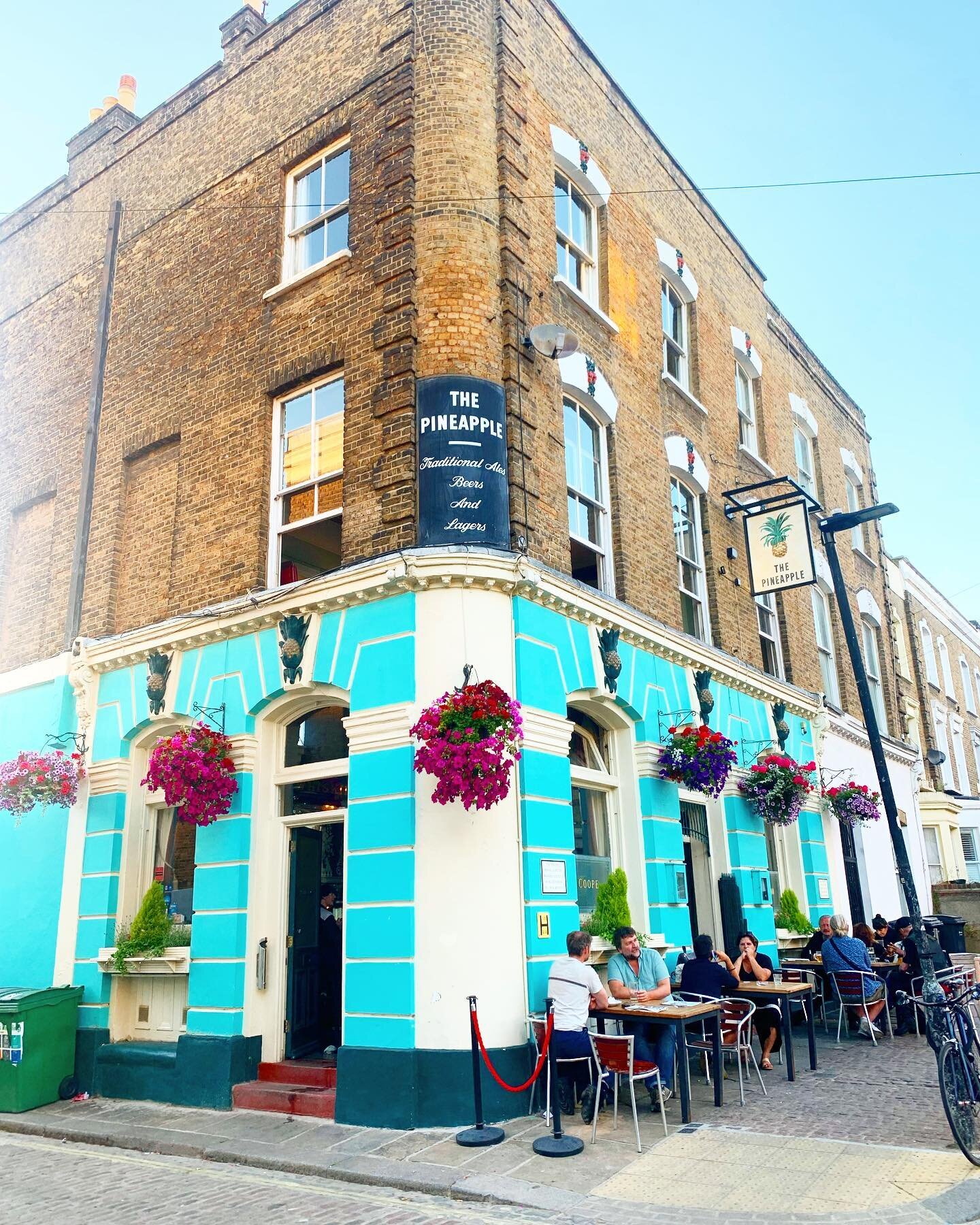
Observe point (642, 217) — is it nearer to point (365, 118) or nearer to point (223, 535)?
point (365, 118)

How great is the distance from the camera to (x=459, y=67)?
1194 cm

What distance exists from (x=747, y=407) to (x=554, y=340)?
8739 mm

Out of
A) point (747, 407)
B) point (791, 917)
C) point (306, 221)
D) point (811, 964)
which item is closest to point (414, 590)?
point (306, 221)

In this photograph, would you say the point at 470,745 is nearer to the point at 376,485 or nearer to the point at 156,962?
the point at 376,485

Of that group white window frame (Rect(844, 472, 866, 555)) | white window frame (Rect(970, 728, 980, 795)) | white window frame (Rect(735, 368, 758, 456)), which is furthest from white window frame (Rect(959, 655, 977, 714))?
white window frame (Rect(735, 368, 758, 456))

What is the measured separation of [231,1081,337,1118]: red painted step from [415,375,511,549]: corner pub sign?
215 inches

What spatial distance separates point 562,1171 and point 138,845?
23.3ft

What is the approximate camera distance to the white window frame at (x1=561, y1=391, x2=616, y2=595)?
41.6ft

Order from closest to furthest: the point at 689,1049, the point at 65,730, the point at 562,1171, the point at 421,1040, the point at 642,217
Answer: the point at 562,1171 → the point at 421,1040 → the point at 689,1049 → the point at 65,730 → the point at 642,217

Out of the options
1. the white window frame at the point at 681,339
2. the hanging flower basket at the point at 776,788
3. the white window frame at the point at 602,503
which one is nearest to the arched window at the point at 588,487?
the white window frame at the point at 602,503

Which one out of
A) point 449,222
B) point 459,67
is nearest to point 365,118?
point 459,67

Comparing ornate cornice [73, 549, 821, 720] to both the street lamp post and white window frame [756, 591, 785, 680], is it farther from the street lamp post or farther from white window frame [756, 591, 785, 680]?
white window frame [756, 591, 785, 680]

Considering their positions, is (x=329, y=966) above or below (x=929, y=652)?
below

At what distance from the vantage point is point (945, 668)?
3088 centimetres
